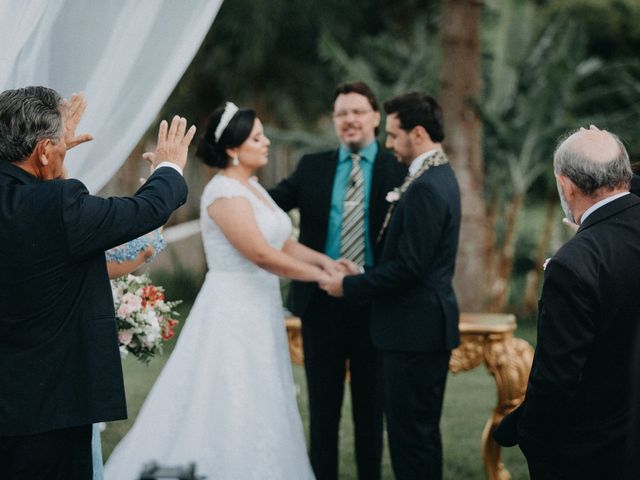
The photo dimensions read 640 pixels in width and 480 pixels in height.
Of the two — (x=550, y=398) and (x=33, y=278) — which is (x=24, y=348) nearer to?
(x=33, y=278)

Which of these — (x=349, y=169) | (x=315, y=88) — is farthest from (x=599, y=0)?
(x=349, y=169)

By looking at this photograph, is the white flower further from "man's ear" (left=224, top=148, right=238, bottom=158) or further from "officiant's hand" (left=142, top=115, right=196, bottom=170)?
"man's ear" (left=224, top=148, right=238, bottom=158)

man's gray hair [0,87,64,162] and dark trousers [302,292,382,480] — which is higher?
man's gray hair [0,87,64,162]

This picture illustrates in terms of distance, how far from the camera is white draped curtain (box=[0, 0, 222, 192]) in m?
3.49

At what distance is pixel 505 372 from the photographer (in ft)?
17.3

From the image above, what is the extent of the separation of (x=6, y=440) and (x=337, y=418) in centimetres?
252

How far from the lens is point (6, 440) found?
2.88 m

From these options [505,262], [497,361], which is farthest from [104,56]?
[505,262]

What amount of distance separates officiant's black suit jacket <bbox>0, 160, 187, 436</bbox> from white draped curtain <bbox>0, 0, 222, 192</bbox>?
74cm

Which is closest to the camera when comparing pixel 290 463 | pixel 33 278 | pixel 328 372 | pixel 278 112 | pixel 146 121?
pixel 33 278

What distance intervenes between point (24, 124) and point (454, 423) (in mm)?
5270

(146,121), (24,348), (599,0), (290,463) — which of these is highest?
(599,0)

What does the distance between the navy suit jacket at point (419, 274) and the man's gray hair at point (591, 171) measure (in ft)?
4.23

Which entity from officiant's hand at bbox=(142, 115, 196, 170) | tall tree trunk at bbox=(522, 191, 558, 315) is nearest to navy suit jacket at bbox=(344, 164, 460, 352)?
officiant's hand at bbox=(142, 115, 196, 170)
